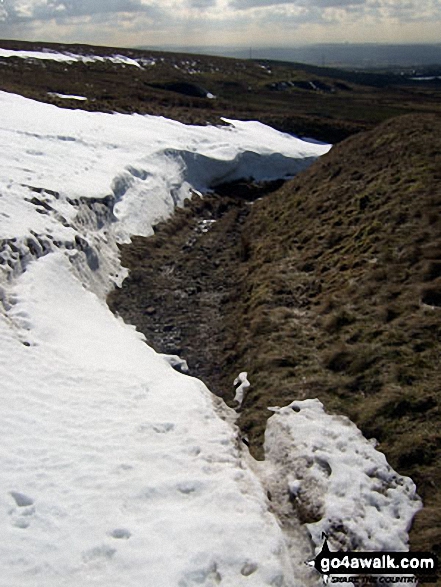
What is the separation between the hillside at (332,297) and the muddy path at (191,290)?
7cm

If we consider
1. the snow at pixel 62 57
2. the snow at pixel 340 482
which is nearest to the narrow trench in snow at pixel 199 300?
the snow at pixel 340 482

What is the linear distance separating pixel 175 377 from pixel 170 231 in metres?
13.0

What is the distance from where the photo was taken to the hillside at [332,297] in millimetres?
10727

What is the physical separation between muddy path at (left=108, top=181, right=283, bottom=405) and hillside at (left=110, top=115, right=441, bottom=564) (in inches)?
2.6

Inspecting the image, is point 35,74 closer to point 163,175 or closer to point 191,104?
point 191,104

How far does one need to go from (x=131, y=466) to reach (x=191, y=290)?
10.5 metres

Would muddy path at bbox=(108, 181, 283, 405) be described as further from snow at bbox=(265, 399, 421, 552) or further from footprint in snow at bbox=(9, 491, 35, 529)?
footprint in snow at bbox=(9, 491, 35, 529)

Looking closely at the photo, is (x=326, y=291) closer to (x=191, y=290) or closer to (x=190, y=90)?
(x=191, y=290)

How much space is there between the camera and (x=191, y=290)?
18875 mm

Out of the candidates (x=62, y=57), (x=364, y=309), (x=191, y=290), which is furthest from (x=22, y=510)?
(x=62, y=57)

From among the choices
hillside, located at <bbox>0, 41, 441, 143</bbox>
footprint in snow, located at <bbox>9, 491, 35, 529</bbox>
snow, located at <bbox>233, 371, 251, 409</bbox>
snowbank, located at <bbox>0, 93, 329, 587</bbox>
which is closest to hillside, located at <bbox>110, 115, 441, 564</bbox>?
snow, located at <bbox>233, 371, 251, 409</bbox>

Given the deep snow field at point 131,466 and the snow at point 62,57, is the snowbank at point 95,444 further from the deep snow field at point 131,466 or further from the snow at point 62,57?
the snow at point 62,57

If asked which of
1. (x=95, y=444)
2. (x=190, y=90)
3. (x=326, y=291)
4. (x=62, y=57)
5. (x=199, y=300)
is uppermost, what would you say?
(x=62, y=57)

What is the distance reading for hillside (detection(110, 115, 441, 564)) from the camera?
10.7 metres
